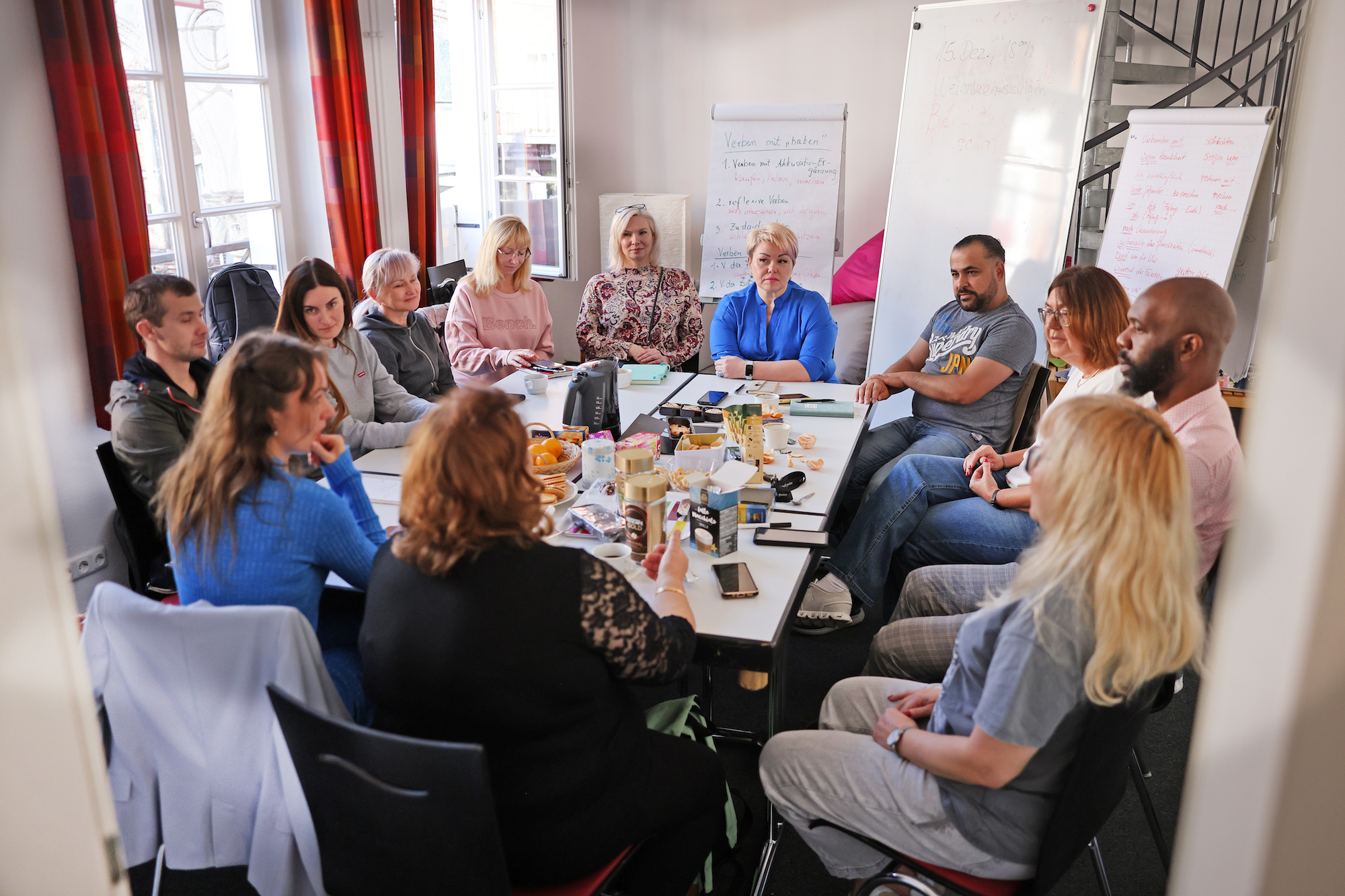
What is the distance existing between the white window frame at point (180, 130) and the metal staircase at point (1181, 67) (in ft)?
12.6

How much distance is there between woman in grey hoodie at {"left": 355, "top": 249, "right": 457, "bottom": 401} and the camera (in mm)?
3211

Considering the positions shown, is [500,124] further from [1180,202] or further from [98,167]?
[1180,202]

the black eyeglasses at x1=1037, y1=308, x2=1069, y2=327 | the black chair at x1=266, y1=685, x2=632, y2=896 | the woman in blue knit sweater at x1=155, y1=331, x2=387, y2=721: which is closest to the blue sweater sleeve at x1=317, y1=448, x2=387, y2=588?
the woman in blue knit sweater at x1=155, y1=331, x2=387, y2=721

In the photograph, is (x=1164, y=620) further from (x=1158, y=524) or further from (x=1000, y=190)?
(x=1000, y=190)

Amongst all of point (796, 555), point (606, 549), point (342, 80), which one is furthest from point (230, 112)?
point (796, 555)

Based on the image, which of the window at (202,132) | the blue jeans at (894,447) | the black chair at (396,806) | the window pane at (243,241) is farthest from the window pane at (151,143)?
the black chair at (396,806)

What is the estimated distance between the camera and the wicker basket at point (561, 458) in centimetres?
234

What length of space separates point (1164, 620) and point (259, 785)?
4.53ft

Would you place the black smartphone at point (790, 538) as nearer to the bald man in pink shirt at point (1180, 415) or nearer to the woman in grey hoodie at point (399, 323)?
the bald man in pink shirt at point (1180, 415)

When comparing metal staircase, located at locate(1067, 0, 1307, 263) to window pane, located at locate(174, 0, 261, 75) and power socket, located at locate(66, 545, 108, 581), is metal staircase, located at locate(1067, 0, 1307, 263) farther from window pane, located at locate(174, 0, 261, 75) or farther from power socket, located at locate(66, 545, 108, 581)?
power socket, located at locate(66, 545, 108, 581)

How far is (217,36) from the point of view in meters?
3.80

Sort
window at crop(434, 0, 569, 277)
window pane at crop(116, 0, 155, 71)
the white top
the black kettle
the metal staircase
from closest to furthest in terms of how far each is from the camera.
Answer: the white top < the black kettle < window pane at crop(116, 0, 155, 71) < the metal staircase < window at crop(434, 0, 569, 277)

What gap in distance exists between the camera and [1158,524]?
1247 mm

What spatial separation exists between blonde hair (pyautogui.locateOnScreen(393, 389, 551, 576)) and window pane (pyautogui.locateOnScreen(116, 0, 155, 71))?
2880mm
